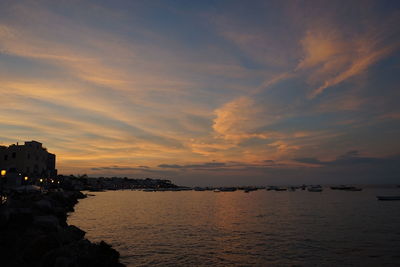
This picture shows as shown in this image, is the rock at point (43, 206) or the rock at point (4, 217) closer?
the rock at point (4, 217)

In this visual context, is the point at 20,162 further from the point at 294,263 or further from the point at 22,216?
the point at 294,263

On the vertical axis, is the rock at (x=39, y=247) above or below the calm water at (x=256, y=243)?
above

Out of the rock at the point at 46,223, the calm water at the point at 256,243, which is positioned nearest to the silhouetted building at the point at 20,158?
the calm water at the point at 256,243

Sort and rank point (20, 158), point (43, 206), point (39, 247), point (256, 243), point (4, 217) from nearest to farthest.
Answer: point (39, 247), point (4, 217), point (256, 243), point (43, 206), point (20, 158)

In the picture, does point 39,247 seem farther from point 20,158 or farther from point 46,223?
point 20,158

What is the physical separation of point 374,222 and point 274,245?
92.9ft

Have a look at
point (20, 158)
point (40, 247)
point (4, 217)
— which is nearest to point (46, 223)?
point (4, 217)

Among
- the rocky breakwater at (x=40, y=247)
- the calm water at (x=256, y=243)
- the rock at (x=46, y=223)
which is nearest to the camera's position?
the rocky breakwater at (x=40, y=247)

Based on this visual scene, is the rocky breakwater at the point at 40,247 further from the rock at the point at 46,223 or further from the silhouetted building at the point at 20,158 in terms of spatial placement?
the silhouetted building at the point at 20,158

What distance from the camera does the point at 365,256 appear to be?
1046 inches

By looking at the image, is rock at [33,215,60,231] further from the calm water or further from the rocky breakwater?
the calm water

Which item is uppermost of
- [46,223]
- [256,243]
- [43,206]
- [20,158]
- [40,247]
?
[20,158]

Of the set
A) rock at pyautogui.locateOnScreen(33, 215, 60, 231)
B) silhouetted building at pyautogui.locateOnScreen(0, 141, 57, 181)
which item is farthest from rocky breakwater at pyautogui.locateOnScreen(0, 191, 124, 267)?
silhouetted building at pyautogui.locateOnScreen(0, 141, 57, 181)

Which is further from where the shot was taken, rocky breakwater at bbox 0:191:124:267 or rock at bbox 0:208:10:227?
rock at bbox 0:208:10:227
